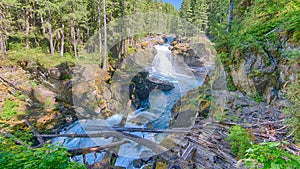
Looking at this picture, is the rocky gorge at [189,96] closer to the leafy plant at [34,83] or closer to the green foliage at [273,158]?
the leafy plant at [34,83]

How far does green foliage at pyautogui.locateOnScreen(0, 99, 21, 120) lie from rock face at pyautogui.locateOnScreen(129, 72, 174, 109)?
681 centimetres

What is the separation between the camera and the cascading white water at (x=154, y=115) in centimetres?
601

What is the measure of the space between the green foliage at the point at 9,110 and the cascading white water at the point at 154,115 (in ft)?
9.71

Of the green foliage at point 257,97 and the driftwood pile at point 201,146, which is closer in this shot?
the driftwood pile at point 201,146

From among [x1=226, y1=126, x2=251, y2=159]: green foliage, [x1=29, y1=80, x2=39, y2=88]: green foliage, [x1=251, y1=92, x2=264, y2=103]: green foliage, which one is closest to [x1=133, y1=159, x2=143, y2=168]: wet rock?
[x1=226, y1=126, x2=251, y2=159]: green foliage

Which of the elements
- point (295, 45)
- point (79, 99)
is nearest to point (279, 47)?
point (295, 45)

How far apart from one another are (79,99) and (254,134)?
10080 mm

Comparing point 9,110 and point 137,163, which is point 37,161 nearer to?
point 137,163

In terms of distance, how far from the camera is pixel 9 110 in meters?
8.59

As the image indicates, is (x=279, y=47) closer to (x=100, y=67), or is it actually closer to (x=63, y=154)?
(x=63, y=154)

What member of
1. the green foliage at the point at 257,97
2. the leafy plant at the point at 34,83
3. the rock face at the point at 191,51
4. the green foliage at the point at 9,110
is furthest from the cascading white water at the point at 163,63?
the green foliage at the point at 9,110

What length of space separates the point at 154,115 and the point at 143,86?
342cm

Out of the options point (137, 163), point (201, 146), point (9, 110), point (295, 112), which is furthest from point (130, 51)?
point (295, 112)

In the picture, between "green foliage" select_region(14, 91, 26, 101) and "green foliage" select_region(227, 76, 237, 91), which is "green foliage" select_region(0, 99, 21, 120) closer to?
"green foliage" select_region(14, 91, 26, 101)
